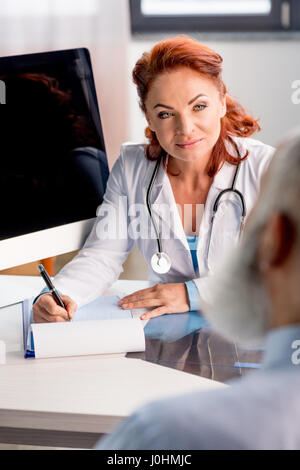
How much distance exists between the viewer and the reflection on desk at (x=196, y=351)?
115cm

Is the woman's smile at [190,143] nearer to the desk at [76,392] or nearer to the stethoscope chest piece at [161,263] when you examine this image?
the stethoscope chest piece at [161,263]

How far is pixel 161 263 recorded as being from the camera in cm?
161

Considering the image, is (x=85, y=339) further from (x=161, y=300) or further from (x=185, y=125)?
(x=185, y=125)

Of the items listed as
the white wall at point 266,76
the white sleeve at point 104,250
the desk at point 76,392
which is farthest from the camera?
the white wall at point 266,76

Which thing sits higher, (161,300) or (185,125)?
(185,125)

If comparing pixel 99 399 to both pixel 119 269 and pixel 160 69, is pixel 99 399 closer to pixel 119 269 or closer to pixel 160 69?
pixel 119 269

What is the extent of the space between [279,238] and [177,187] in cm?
122

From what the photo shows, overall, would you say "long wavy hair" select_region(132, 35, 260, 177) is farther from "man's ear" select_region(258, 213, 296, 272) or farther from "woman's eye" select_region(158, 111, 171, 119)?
"man's ear" select_region(258, 213, 296, 272)

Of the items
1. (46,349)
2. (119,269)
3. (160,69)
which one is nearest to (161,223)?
(119,269)

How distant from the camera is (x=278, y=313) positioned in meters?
0.51
